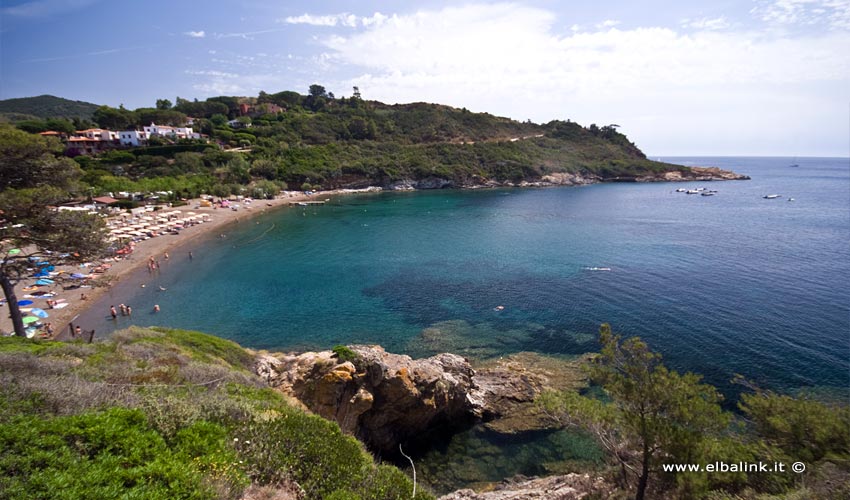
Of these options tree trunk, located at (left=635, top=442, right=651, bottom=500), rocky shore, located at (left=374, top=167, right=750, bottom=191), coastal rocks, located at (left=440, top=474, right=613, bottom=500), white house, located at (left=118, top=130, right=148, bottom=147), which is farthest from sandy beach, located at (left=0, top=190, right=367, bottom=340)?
white house, located at (left=118, top=130, right=148, bottom=147)

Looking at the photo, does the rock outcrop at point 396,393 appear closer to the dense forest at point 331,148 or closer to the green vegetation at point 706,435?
the green vegetation at point 706,435

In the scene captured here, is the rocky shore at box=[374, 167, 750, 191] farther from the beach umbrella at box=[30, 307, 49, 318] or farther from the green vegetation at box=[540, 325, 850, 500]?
A: the green vegetation at box=[540, 325, 850, 500]

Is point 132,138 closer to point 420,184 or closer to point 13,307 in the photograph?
point 420,184

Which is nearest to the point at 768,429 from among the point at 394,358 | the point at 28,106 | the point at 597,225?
the point at 394,358

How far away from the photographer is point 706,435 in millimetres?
10703

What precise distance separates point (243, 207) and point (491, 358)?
66.7 metres

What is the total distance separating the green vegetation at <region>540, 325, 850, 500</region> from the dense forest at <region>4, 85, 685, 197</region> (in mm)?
80659

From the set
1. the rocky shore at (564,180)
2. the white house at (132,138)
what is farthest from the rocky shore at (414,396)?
the white house at (132,138)

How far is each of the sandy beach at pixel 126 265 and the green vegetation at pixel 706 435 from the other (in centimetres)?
2399

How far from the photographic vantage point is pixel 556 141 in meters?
152

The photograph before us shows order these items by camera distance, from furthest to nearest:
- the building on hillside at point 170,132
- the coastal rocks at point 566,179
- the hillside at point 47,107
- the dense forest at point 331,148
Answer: the hillside at point 47,107
the coastal rocks at point 566,179
the building on hillside at point 170,132
the dense forest at point 331,148

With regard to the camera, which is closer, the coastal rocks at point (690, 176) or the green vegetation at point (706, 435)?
the green vegetation at point (706, 435)

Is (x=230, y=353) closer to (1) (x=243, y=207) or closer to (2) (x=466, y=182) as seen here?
(1) (x=243, y=207)

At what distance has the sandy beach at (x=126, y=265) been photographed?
28062 millimetres
